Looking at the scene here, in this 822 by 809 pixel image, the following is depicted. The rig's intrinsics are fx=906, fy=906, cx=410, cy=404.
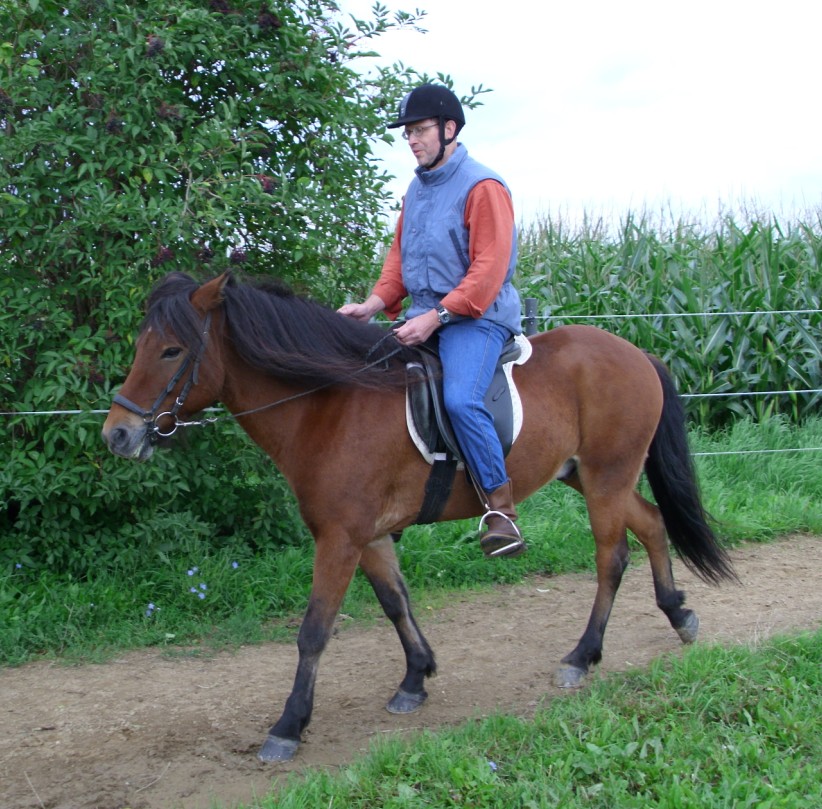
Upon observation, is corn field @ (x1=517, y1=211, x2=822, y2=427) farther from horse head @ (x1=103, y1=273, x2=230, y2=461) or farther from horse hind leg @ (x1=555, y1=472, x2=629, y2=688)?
horse head @ (x1=103, y1=273, x2=230, y2=461)

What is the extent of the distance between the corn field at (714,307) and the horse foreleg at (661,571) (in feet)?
12.4

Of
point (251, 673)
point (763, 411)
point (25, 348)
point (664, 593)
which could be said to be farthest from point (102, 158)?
point (763, 411)

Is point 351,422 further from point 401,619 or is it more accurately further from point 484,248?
point 401,619

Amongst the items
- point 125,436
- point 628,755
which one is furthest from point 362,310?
point 628,755

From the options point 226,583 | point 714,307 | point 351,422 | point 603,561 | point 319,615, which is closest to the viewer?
point 319,615

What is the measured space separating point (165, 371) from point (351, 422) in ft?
2.85

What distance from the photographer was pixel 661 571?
521 cm

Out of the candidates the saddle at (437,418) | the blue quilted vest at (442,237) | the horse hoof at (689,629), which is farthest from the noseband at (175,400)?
the horse hoof at (689,629)

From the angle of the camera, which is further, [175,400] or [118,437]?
[175,400]

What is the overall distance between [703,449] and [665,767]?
5490mm

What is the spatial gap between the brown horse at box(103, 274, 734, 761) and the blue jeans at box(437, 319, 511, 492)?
0.22 metres

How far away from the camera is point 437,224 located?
436 cm

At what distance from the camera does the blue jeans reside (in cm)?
421

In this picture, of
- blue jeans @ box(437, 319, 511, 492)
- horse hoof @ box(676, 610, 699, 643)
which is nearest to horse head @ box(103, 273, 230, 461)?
blue jeans @ box(437, 319, 511, 492)
